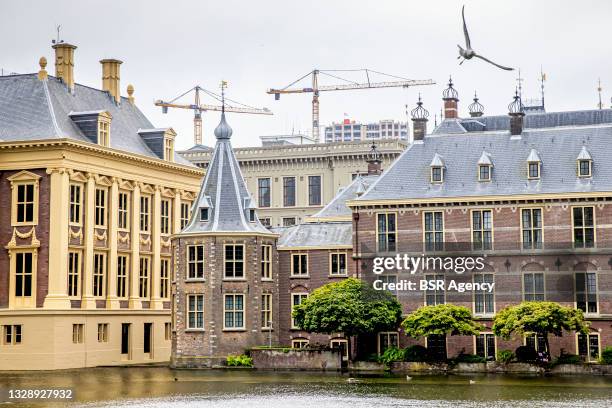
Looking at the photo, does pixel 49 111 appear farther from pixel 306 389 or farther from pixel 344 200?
pixel 306 389

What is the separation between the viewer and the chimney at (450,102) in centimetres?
9356

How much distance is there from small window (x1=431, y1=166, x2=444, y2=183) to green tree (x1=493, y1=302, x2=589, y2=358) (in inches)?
430

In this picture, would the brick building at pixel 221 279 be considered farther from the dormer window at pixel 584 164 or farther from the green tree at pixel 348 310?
the dormer window at pixel 584 164

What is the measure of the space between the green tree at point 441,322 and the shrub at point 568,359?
492cm

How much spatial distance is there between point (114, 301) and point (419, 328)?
Result: 2370 centimetres

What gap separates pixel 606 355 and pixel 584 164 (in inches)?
475

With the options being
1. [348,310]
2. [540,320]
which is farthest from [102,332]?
[540,320]

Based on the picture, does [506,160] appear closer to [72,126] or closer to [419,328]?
[419,328]

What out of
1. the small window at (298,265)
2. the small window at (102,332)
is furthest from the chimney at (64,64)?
the small window at (298,265)

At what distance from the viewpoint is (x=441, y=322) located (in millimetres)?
74250

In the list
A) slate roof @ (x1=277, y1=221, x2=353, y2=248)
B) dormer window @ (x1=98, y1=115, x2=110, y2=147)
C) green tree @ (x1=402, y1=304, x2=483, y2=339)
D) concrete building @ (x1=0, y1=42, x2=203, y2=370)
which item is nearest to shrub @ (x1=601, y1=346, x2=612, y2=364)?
green tree @ (x1=402, y1=304, x2=483, y2=339)

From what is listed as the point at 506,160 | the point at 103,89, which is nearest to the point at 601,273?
the point at 506,160

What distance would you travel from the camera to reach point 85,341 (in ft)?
275

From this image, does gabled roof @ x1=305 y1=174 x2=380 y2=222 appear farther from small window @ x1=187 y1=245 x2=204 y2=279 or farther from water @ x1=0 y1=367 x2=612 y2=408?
water @ x1=0 y1=367 x2=612 y2=408
